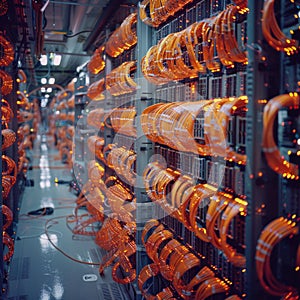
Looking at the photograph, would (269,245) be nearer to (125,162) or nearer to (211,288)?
(211,288)

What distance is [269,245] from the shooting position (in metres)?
1.87

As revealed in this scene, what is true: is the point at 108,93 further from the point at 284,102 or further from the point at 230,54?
the point at 284,102

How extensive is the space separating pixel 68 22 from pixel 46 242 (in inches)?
154

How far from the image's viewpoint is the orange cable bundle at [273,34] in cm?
183

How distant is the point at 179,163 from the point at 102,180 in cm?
306

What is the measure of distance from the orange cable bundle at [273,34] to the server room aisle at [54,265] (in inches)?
131

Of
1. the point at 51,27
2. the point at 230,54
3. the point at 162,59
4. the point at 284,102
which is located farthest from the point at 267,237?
the point at 51,27

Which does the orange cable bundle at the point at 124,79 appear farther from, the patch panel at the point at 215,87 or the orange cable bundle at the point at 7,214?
the orange cable bundle at the point at 7,214

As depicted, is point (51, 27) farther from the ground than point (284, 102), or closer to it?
farther from the ground

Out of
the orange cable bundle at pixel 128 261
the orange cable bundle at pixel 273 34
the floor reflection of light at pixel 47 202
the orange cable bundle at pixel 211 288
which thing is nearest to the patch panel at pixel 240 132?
the orange cable bundle at pixel 273 34

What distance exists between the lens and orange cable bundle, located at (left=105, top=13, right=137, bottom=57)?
4.24 metres

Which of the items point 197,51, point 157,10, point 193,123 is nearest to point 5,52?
point 157,10

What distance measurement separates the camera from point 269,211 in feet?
6.58

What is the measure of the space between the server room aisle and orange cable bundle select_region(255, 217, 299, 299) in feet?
9.06
